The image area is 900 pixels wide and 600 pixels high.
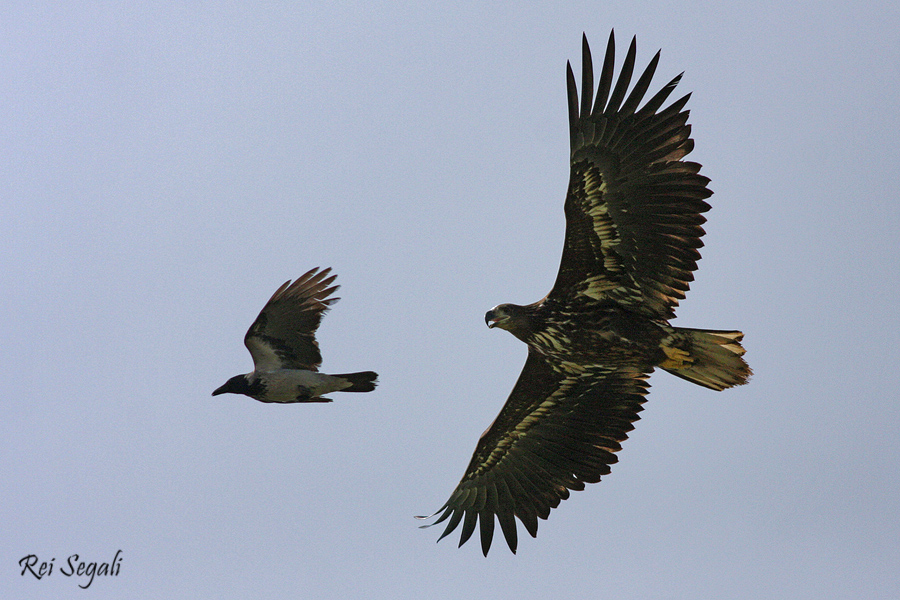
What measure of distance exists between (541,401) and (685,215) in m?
3.20

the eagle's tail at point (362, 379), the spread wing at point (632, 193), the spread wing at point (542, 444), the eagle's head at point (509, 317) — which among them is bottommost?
the spread wing at point (542, 444)

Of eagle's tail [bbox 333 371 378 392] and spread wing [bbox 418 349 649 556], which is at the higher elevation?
eagle's tail [bbox 333 371 378 392]

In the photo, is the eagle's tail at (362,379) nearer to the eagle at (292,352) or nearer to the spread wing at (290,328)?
the eagle at (292,352)

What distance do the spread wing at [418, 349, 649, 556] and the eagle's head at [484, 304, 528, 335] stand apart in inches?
28.2

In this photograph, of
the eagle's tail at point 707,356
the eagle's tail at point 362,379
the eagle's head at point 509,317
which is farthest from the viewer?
the eagle's tail at point 362,379

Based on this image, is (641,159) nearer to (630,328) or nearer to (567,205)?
(567,205)

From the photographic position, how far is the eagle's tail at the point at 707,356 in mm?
10828

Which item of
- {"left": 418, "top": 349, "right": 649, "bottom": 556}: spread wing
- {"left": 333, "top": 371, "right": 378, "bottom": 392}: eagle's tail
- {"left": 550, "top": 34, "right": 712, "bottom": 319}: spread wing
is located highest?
{"left": 550, "top": 34, "right": 712, "bottom": 319}: spread wing

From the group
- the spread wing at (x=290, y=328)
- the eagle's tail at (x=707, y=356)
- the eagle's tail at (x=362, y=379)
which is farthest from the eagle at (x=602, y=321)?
the spread wing at (x=290, y=328)

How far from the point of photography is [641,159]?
10.4 meters

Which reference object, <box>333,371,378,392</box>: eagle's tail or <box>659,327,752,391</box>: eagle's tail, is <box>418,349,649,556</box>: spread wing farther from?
<box>333,371,378,392</box>: eagle's tail

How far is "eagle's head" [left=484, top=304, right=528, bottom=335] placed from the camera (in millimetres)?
11656

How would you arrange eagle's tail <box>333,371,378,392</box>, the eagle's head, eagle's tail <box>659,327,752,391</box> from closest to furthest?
1. eagle's tail <box>659,327,752,391</box>
2. the eagle's head
3. eagle's tail <box>333,371,378,392</box>

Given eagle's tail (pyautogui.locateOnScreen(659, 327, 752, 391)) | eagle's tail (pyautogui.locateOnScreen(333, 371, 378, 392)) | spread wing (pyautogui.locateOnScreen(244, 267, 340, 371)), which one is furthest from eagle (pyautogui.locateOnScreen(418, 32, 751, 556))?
spread wing (pyautogui.locateOnScreen(244, 267, 340, 371))
